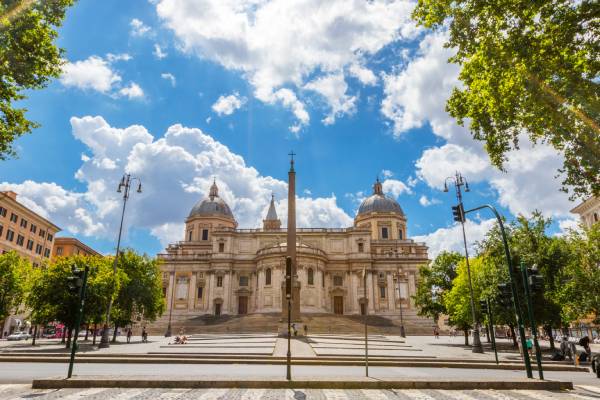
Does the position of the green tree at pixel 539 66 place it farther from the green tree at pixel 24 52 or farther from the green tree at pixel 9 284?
the green tree at pixel 9 284

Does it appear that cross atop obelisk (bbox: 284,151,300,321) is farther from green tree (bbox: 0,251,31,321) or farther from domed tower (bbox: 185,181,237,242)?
domed tower (bbox: 185,181,237,242)

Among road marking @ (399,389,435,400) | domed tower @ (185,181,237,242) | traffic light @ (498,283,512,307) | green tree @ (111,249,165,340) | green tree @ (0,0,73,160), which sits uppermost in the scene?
domed tower @ (185,181,237,242)

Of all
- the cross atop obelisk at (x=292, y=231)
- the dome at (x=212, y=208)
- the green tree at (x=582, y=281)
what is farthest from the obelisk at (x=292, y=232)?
the dome at (x=212, y=208)

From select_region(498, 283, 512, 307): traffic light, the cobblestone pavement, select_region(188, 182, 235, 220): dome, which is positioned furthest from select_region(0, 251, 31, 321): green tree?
select_region(188, 182, 235, 220): dome

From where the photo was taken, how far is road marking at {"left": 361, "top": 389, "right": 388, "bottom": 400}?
9922 mm

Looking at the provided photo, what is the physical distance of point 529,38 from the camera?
13625 millimetres

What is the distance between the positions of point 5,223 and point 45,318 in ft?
85.7

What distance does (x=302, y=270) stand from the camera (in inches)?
2271

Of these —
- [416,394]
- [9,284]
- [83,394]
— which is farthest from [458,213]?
[9,284]

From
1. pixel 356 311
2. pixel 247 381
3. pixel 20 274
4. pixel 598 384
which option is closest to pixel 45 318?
pixel 20 274

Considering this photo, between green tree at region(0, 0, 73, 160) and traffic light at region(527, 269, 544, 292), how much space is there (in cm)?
1818

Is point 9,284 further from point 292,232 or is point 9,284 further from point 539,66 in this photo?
point 539,66

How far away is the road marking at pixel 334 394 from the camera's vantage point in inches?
391

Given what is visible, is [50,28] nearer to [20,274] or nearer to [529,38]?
[529,38]
